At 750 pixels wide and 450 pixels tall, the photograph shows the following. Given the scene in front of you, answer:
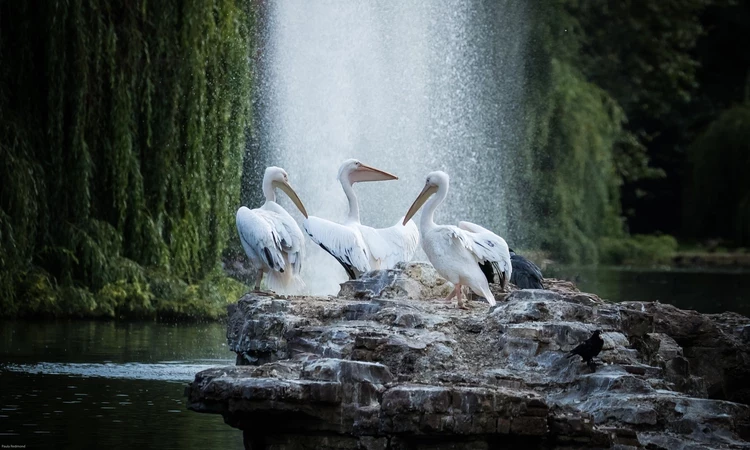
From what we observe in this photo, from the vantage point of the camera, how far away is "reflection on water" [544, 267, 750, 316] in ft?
78.9

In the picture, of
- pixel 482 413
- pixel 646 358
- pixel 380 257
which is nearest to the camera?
pixel 482 413

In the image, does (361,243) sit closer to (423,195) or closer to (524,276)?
(423,195)

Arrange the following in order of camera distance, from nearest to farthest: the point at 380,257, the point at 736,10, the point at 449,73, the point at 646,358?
the point at 646,358 → the point at 380,257 → the point at 449,73 → the point at 736,10

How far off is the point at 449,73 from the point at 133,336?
28.9ft

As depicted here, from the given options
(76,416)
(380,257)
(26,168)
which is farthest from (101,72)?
(76,416)

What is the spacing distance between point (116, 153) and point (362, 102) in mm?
4455

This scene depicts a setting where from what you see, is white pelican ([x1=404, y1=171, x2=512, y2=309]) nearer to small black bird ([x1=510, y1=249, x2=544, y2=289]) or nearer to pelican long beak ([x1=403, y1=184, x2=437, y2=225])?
pelican long beak ([x1=403, y1=184, x2=437, y2=225])

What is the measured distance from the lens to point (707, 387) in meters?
12.3

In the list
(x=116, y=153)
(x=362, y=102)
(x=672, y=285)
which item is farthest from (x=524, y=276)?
(x=672, y=285)

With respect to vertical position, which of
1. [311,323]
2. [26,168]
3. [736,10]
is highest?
[736,10]

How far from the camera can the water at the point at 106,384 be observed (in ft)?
36.2

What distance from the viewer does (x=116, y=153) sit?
18484 millimetres

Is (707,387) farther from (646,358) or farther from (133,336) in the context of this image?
(133,336)

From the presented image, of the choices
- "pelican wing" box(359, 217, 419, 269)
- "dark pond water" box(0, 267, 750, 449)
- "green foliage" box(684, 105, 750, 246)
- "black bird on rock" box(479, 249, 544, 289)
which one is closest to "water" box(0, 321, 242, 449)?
"dark pond water" box(0, 267, 750, 449)
